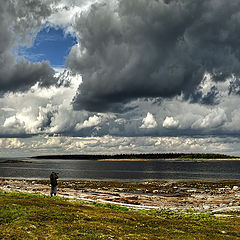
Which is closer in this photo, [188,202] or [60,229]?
[60,229]

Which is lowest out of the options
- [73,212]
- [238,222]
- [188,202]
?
[188,202]

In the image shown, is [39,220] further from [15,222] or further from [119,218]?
[119,218]

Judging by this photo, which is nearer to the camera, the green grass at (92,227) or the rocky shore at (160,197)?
the green grass at (92,227)

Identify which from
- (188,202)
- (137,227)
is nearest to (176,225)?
(137,227)

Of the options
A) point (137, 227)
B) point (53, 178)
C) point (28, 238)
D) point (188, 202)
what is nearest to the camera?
point (28, 238)

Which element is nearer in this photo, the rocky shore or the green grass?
the green grass

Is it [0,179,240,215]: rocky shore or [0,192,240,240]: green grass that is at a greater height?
[0,192,240,240]: green grass

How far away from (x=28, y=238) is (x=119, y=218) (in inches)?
337

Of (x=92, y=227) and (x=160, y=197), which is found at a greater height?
(x=92, y=227)

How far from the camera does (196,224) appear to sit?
21266mm

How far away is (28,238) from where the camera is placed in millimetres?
13188

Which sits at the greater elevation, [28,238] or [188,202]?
[28,238]

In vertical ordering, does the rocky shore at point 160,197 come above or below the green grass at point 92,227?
below

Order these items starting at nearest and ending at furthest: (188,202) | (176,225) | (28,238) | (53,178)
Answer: (28,238)
(176,225)
(53,178)
(188,202)
